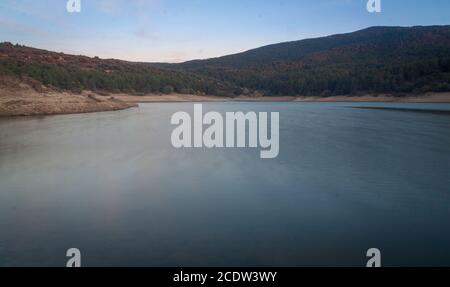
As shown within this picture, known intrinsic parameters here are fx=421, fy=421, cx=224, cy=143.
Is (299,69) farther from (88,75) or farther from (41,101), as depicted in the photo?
(41,101)

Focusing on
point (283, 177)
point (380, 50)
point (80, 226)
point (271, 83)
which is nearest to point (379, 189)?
Answer: point (283, 177)

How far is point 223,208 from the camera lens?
21.1 feet

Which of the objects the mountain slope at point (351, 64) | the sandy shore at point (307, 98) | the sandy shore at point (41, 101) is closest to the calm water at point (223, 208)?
the sandy shore at point (41, 101)

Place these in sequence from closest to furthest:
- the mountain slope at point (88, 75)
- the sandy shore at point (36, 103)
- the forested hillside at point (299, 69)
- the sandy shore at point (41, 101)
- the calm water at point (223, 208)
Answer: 1. the calm water at point (223, 208)
2. the sandy shore at point (36, 103)
3. the sandy shore at point (41, 101)
4. the mountain slope at point (88, 75)
5. the forested hillside at point (299, 69)

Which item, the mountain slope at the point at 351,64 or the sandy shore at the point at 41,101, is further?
the mountain slope at the point at 351,64

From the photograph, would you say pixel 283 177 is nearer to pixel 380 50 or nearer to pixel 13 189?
pixel 13 189

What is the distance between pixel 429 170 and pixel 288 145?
536 cm

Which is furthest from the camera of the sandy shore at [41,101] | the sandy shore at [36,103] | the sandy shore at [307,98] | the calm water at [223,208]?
the sandy shore at [307,98]

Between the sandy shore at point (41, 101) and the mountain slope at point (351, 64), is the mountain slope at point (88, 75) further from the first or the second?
the mountain slope at point (351, 64)

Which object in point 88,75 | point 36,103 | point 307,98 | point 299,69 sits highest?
Answer: point 299,69

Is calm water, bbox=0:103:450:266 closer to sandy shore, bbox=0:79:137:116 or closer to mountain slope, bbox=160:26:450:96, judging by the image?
sandy shore, bbox=0:79:137:116

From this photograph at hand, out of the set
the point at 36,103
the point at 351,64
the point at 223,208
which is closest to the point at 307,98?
the point at 351,64

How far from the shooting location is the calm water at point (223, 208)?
4.66m

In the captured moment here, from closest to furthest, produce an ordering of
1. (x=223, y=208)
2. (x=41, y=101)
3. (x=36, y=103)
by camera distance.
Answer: (x=223, y=208) < (x=36, y=103) < (x=41, y=101)
